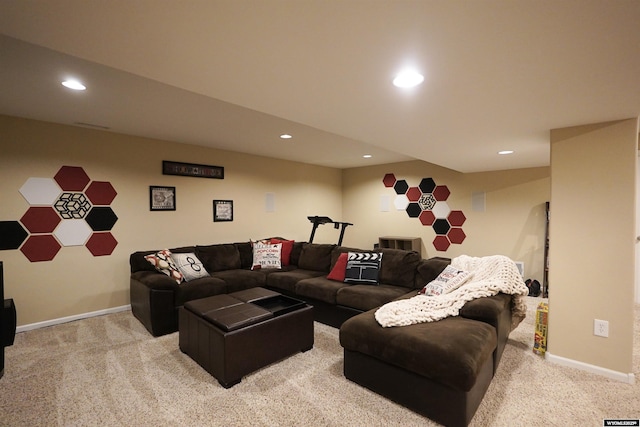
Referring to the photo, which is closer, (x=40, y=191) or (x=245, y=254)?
(x=40, y=191)

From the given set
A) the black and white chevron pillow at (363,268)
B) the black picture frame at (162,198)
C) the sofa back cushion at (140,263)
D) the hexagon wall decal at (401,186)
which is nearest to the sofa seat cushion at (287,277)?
the black and white chevron pillow at (363,268)

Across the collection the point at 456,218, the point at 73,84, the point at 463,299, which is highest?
the point at 73,84

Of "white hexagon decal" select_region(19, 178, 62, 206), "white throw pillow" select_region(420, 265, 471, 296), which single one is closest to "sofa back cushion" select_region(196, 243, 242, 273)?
"white hexagon decal" select_region(19, 178, 62, 206)

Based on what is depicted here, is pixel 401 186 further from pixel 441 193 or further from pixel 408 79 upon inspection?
pixel 408 79

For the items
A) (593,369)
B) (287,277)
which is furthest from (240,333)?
(593,369)

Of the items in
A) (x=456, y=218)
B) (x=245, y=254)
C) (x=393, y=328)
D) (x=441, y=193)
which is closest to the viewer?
(x=393, y=328)

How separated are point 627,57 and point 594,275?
66.7 inches

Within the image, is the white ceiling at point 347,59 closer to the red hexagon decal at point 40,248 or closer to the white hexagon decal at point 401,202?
the red hexagon decal at point 40,248

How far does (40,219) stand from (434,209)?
228 inches

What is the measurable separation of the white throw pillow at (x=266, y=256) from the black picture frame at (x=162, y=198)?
1.33 metres

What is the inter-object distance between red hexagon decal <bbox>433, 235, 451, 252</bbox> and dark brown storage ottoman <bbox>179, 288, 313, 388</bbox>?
146 inches

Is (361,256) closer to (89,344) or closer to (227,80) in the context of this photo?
(227,80)

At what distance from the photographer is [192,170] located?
429 centimetres

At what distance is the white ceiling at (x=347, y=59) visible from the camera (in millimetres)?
1045
